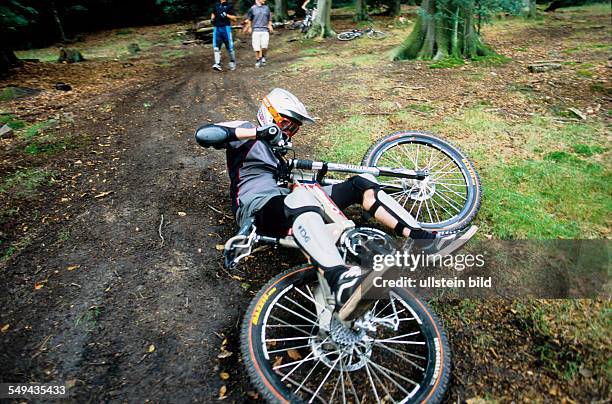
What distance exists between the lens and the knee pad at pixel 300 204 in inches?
120

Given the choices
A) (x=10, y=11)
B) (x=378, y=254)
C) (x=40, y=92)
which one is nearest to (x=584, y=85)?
(x=378, y=254)

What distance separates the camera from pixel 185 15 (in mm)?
26797

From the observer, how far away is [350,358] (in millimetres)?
2645

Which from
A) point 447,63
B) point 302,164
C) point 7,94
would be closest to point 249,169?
point 302,164

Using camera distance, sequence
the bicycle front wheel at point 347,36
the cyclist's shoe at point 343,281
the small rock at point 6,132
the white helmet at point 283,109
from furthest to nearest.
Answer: the bicycle front wheel at point 347,36
the small rock at point 6,132
the white helmet at point 283,109
the cyclist's shoe at point 343,281

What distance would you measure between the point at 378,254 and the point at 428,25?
32.6 feet

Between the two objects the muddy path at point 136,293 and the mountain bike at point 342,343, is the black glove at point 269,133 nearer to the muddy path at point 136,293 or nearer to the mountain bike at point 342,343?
the mountain bike at point 342,343

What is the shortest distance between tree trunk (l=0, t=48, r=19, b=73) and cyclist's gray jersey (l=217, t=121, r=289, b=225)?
10666 millimetres

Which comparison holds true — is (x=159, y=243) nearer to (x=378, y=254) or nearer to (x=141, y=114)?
(x=378, y=254)

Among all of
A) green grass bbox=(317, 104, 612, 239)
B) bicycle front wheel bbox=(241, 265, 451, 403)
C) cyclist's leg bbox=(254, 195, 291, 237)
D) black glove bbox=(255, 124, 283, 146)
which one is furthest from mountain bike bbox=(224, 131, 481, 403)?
green grass bbox=(317, 104, 612, 239)

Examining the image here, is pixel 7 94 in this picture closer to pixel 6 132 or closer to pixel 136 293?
pixel 6 132

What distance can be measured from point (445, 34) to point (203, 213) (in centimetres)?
925

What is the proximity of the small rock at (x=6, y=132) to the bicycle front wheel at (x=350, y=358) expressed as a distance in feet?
21.6

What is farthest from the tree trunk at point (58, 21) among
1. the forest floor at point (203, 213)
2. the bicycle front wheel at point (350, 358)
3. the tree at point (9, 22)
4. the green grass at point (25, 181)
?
the bicycle front wheel at point (350, 358)
